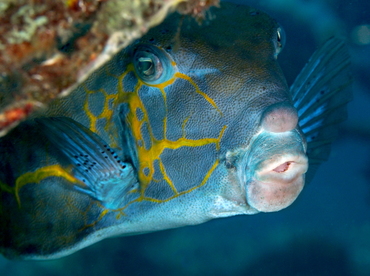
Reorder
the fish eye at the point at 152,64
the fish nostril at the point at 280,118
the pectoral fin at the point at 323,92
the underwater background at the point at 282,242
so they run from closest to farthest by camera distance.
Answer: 1. the fish nostril at the point at 280,118
2. the fish eye at the point at 152,64
3. the pectoral fin at the point at 323,92
4. the underwater background at the point at 282,242

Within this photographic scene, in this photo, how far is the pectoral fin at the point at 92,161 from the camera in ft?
8.60

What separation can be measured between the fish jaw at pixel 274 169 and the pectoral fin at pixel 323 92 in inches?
85.9

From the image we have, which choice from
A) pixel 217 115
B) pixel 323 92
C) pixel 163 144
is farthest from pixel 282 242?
pixel 217 115

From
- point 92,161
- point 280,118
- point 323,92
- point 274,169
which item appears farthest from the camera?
point 323,92

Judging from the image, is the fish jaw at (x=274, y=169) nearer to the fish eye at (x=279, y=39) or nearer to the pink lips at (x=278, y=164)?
the pink lips at (x=278, y=164)

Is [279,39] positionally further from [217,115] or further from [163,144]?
[163,144]

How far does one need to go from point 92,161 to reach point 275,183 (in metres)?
1.55

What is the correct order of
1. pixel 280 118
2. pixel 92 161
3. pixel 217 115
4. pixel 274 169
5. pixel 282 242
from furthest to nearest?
pixel 282 242, pixel 92 161, pixel 217 115, pixel 274 169, pixel 280 118

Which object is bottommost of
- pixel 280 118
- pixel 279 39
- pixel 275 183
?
pixel 275 183

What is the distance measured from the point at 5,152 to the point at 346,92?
14.2ft

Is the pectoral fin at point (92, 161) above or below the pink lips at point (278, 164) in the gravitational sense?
below

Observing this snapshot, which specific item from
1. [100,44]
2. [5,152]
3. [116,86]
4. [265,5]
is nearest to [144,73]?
[116,86]

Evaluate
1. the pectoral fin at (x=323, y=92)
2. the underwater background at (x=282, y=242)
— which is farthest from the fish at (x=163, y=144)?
the underwater background at (x=282, y=242)

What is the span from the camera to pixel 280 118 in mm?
2270
